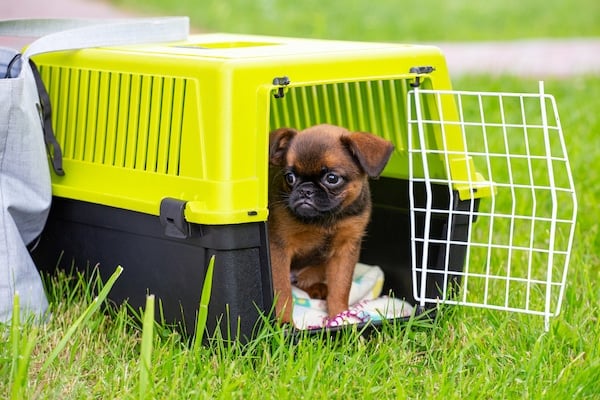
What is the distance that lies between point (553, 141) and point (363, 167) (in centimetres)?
279

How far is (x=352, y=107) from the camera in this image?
3.93 m

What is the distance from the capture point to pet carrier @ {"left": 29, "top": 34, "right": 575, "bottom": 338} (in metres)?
2.92

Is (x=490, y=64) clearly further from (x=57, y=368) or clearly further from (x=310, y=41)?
(x=57, y=368)

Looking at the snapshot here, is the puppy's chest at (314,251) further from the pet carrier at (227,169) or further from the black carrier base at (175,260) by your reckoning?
the black carrier base at (175,260)

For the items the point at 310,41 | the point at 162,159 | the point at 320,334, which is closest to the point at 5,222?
the point at 162,159

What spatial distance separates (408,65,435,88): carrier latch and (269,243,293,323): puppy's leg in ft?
2.40

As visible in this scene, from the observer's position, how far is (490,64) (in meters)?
8.43

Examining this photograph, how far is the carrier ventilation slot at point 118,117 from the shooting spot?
3061mm

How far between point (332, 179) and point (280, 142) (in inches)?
9.1

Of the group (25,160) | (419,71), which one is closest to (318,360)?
(419,71)

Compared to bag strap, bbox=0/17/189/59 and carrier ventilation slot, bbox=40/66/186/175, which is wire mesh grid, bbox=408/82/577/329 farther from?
bag strap, bbox=0/17/189/59

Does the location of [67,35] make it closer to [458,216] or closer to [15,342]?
[15,342]

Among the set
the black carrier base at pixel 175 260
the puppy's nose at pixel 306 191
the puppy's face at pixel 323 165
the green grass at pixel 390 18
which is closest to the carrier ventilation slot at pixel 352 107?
the puppy's face at pixel 323 165

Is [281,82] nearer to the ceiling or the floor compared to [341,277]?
nearer to the ceiling
